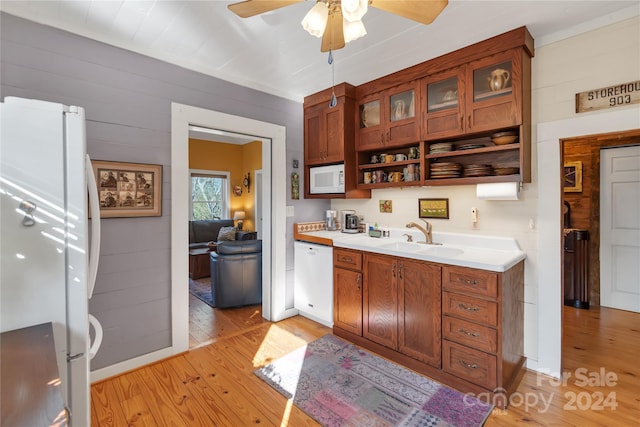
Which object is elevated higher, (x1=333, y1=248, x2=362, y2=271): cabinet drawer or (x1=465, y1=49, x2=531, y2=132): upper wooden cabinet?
(x1=465, y1=49, x2=531, y2=132): upper wooden cabinet

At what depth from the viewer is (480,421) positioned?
1859 mm

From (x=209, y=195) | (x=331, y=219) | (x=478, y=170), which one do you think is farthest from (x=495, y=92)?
(x=209, y=195)

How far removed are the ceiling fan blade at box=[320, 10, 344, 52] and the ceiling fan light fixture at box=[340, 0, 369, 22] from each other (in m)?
0.27

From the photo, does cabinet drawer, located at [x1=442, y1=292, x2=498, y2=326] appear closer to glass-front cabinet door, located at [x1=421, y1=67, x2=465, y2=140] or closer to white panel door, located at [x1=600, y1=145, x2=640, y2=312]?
glass-front cabinet door, located at [x1=421, y1=67, x2=465, y2=140]

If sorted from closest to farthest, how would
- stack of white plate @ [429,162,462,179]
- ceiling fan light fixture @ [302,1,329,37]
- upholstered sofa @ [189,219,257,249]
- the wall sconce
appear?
ceiling fan light fixture @ [302,1,329,37]
stack of white plate @ [429,162,462,179]
upholstered sofa @ [189,219,257,249]
the wall sconce

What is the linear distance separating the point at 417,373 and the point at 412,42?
8.42 ft

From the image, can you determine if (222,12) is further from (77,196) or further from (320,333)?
(320,333)

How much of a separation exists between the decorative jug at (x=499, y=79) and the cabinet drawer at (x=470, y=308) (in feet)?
Answer: 5.17

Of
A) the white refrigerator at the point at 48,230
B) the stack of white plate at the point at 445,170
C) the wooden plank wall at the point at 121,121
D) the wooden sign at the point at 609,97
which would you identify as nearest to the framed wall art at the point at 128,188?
the wooden plank wall at the point at 121,121

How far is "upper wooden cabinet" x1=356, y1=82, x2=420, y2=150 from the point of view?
9.13 ft

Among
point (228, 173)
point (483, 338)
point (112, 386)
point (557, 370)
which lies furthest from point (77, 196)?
point (228, 173)

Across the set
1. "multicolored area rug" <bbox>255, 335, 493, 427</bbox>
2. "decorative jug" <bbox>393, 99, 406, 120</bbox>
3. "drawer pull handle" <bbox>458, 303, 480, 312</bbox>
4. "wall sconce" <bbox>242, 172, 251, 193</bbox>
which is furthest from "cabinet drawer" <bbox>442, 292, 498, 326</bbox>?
"wall sconce" <bbox>242, 172, 251, 193</bbox>

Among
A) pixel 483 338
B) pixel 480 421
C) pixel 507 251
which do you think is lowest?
pixel 480 421

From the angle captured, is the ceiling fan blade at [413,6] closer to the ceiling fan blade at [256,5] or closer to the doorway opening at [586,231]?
the ceiling fan blade at [256,5]
